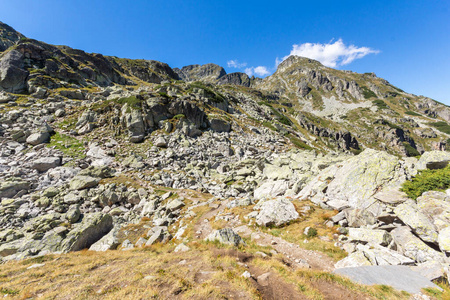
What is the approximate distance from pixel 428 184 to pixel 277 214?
469 inches

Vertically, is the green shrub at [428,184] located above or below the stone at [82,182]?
above

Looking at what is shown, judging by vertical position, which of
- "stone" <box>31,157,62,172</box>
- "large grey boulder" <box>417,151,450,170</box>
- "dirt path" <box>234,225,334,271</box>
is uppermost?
"large grey boulder" <box>417,151,450,170</box>

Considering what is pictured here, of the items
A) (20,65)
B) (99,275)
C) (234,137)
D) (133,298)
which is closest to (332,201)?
(133,298)

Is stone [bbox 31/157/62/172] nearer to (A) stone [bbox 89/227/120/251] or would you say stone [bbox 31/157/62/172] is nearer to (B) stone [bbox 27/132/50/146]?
(B) stone [bbox 27/132/50/146]

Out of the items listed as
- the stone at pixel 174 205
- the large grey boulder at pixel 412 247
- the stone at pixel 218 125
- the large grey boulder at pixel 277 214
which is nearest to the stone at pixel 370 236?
the large grey boulder at pixel 412 247

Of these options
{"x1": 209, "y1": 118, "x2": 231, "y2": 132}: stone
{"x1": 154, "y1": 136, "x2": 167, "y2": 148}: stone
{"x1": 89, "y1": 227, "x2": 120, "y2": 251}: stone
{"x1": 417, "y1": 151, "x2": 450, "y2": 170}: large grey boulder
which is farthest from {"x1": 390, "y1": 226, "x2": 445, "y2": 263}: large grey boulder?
{"x1": 209, "y1": 118, "x2": 231, "y2": 132}: stone

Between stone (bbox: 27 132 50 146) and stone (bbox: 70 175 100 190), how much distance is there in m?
14.4

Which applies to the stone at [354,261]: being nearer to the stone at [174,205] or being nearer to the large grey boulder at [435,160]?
the large grey boulder at [435,160]

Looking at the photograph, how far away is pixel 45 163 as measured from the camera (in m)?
26.5

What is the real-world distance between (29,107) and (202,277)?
60022mm

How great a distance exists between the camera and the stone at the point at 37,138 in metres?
30.6

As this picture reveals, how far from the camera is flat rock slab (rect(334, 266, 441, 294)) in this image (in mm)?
7859

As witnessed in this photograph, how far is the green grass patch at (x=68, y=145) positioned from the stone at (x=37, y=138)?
977 mm

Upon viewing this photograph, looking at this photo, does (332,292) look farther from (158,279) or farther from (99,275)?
(99,275)
